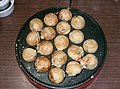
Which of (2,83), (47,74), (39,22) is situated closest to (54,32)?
(39,22)

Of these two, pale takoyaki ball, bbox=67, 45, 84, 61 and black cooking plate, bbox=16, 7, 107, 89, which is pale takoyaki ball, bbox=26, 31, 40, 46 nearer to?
black cooking plate, bbox=16, 7, 107, 89

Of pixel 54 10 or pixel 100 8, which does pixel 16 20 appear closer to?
pixel 54 10

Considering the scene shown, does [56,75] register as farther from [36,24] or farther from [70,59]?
[36,24]

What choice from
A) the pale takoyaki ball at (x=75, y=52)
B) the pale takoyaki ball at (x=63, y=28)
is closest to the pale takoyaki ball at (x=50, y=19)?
the pale takoyaki ball at (x=63, y=28)

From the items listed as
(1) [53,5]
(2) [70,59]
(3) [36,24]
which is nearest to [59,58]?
(2) [70,59]

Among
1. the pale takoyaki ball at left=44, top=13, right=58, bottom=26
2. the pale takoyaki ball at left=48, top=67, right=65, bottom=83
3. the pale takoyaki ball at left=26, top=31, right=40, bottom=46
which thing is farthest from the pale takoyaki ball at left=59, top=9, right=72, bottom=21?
the pale takoyaki ball at left=48, top=67, right=65, bottom=83
